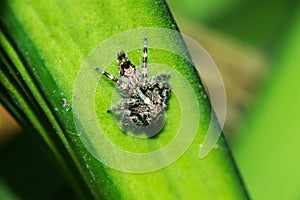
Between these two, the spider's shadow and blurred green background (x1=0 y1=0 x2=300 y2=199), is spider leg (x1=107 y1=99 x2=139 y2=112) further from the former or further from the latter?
blurred green background (x1=0 y1=0 x2=300 y2=199)

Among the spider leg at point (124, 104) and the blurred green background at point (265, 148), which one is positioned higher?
the spider leg at point (124, 104)

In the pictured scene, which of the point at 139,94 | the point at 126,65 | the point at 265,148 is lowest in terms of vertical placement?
the point at 265,148

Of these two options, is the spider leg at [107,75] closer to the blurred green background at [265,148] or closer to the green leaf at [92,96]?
the green leaf at [92,96]

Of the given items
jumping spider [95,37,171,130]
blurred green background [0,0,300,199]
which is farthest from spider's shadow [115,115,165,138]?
blurred green background [0,0,300,199]

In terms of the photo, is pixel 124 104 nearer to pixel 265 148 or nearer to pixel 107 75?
pixel 107 75

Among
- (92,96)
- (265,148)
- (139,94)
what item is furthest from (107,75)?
(265,148)

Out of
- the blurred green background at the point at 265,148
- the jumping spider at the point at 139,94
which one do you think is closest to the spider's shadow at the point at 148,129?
the jumping spider at the point at 139,94
